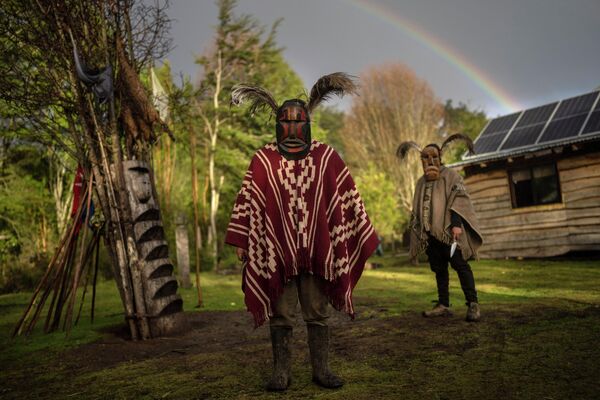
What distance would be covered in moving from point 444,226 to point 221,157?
666 inches

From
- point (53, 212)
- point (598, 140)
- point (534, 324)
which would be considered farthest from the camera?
point (53, 212)

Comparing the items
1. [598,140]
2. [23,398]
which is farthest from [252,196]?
[598,140]

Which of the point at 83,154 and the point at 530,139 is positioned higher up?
the point at 530,139

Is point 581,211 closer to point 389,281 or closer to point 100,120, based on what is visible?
point 389,281

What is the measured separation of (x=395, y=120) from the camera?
2533cm

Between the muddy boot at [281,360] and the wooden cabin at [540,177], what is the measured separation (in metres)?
12.0

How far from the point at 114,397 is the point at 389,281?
25.2 feet

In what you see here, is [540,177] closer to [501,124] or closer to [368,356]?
[501,124]

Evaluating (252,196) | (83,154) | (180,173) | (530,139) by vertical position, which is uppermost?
(180,173)

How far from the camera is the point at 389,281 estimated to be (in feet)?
32.3

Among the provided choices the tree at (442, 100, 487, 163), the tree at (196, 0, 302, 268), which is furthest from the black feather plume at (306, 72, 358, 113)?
the tree at (442, 100, 487, 163)

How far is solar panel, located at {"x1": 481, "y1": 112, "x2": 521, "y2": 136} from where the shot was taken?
15.4 metres

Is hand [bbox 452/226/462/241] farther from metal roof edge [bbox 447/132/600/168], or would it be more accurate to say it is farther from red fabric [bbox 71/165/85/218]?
metal roof edge [bbox 447/132/600/168]

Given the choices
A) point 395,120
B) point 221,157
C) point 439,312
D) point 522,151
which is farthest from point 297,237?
point 395,120
